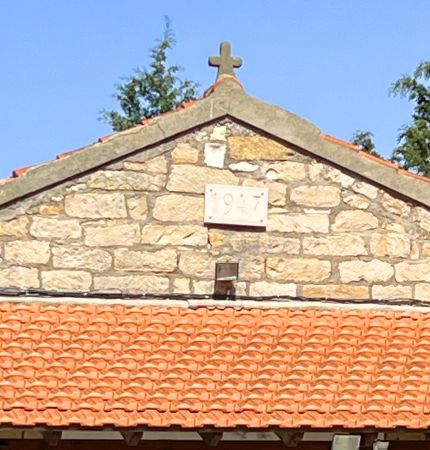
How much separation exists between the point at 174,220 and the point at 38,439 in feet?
8.12

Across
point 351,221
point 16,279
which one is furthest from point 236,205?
point 16,279

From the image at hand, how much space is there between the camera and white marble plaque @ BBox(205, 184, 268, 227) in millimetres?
8430

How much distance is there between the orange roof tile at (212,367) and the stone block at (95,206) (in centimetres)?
78

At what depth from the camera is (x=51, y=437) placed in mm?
6379

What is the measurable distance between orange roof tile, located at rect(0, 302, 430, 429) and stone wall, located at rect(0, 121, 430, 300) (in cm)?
A: 34

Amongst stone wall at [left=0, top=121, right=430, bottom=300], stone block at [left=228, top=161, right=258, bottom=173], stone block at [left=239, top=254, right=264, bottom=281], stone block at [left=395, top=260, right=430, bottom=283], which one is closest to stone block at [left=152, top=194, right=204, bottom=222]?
stone wall at [left=0, top=121, right=430, bottom=300]

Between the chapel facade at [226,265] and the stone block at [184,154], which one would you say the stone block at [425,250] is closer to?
the chapel facade at [226,265]

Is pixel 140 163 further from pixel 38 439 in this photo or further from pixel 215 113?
pixel 38 439

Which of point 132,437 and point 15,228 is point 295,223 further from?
point 132,437

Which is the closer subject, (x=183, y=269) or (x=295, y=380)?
(x=295, y=380)

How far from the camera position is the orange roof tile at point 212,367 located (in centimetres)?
646

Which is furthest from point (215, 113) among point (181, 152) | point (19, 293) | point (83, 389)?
point (83, 389)

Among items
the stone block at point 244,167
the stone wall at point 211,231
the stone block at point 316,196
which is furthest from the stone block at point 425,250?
the stone block at point 244,167

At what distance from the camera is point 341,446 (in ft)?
21.7
